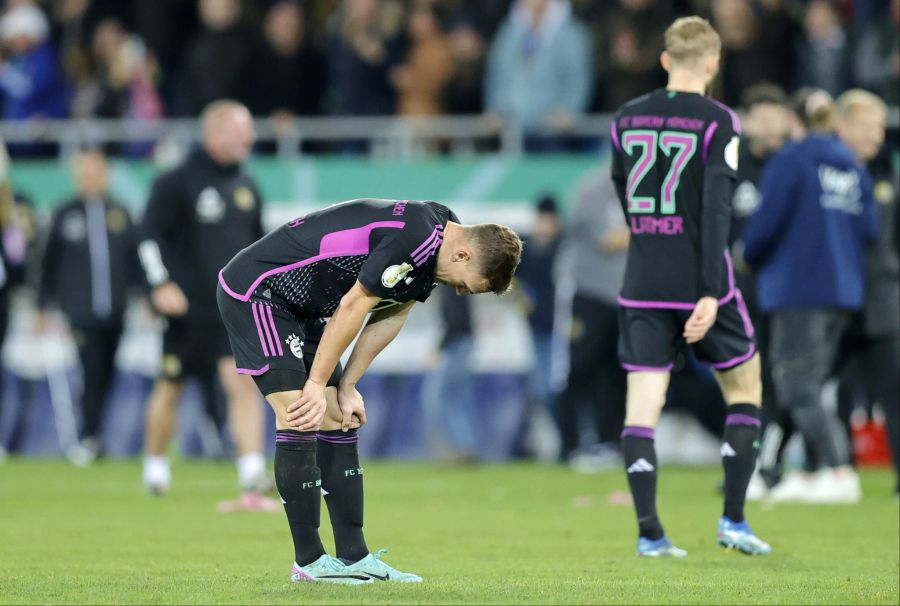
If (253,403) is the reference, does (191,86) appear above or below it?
above

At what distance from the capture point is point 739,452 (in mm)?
7949

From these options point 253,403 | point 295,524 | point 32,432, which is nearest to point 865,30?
point 253,403

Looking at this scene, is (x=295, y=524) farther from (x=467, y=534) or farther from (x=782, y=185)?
(x=782, y=185)

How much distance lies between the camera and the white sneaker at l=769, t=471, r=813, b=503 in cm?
1138

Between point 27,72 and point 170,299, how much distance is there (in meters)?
7.80

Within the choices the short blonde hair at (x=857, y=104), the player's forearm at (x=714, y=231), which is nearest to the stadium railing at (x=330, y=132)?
the short blonde hair at (x=857, y=104)

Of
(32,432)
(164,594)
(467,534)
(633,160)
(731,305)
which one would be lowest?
(32,432)

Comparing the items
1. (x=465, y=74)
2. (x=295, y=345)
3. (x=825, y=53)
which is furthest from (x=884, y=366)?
(x=465, y=74)

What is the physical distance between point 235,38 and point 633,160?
1020cm

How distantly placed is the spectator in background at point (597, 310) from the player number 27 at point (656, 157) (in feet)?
20.9

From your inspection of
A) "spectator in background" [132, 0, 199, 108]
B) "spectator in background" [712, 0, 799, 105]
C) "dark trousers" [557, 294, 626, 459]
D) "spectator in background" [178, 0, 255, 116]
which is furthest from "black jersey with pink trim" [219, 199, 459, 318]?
"spectator in background" [132, 0, 199, 108]

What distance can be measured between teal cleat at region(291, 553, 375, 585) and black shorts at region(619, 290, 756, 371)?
1969mm

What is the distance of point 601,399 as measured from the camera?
1488 cm

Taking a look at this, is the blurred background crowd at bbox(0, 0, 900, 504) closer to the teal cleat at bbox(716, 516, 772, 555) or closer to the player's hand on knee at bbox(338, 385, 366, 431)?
the teal cleat at bbox(716, 516, 772, 555)
